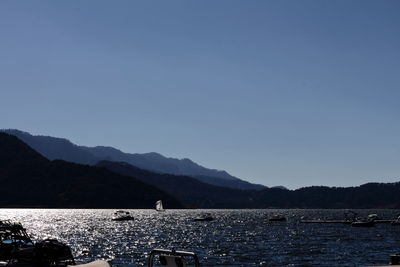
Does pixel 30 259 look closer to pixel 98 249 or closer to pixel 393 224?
pixel 98 249

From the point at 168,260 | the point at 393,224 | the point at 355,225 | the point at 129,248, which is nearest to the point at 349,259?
the point at 129,248

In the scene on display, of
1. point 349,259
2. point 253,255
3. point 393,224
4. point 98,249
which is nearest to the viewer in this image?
point 349,259

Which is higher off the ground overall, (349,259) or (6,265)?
(6,265)

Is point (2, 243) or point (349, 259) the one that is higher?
point (2, 243)

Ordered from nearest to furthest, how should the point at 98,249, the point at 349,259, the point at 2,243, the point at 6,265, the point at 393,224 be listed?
the point at 6,265 → the point at 2,243 → the point at 349,259 → the point at 98,249 → the point at 393,224

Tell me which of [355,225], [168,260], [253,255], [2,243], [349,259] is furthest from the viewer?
[355,225]

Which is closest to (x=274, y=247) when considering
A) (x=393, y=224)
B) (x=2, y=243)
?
(x=2, y=243)

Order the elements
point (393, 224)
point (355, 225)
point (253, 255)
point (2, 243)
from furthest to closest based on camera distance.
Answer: point (393, 224) < point (355, 225) < point (253, 255) < point (2, 243)

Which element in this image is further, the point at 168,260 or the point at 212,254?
the point at 212,254

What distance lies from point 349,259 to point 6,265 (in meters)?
60.0

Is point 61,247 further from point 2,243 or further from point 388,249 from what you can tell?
point 388,249

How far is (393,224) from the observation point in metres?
197

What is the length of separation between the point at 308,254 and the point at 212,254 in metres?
16.1

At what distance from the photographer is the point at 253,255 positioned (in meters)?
83.1
